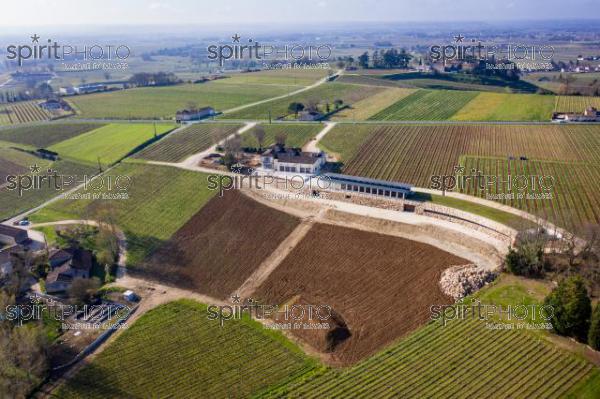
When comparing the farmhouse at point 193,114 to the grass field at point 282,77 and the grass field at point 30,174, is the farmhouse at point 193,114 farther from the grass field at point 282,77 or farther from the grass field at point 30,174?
the grass field at point 282,77

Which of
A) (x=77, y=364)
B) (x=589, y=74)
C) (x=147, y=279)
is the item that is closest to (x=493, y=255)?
(x=147, y=279)

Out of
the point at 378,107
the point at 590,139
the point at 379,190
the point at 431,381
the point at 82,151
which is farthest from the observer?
the point at 378,107

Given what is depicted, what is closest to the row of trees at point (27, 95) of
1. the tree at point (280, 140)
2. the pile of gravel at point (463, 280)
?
the tree at point (280, 140)

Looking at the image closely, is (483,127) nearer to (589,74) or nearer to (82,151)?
(82,151)

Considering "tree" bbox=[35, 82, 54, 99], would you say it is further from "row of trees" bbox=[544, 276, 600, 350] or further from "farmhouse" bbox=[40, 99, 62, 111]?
"row of trees" bbox=[544, 276, 600, 350]

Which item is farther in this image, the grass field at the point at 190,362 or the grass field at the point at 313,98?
the grass field at the point at 313,98

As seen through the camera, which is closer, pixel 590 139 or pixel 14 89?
pixel 590 139
